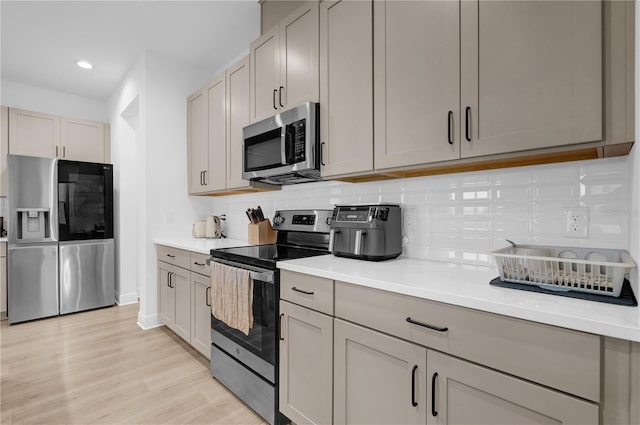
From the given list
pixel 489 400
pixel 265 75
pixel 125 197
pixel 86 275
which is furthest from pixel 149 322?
pixel 489 400

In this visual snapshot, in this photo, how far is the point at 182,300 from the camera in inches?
104

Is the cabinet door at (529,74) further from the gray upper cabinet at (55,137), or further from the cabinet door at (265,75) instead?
the gray upper cabinet at (55,137)

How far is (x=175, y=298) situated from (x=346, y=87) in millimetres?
2281

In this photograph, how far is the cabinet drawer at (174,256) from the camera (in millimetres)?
2576

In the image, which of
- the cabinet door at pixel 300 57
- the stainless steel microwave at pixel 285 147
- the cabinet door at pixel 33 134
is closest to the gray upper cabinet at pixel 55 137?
the cabinet door at pixel 33 134

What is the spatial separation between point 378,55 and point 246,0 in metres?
1.43

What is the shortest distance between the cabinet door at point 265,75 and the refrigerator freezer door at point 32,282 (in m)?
2.98

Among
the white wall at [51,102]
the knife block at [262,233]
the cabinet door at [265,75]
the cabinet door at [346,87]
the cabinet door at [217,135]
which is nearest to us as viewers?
the cabinet door at [346,87]

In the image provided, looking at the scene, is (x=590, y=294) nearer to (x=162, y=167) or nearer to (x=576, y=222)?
(x=576, y=222)

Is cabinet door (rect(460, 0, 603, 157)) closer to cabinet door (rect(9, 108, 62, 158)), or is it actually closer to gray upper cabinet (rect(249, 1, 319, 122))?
gray upper cabinet (rect(249, 1, 319, 122))

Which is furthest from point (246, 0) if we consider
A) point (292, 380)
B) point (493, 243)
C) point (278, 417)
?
point (278, 417)

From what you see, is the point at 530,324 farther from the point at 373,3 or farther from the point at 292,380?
the point at 373,3

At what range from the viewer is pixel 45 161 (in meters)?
3.40

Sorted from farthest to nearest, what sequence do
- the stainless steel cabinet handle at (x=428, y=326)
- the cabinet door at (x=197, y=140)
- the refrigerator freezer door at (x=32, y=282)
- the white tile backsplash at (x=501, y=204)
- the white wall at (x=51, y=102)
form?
the white wall at (x=51, y=102) → the refrigerator freezer door at (x=32, y=282) → the cabinet door at (x=197, y=140) → the white tile backsplash at (x=501, y=204) → the stainless steel cabinet handle at (x=428, y=326)
